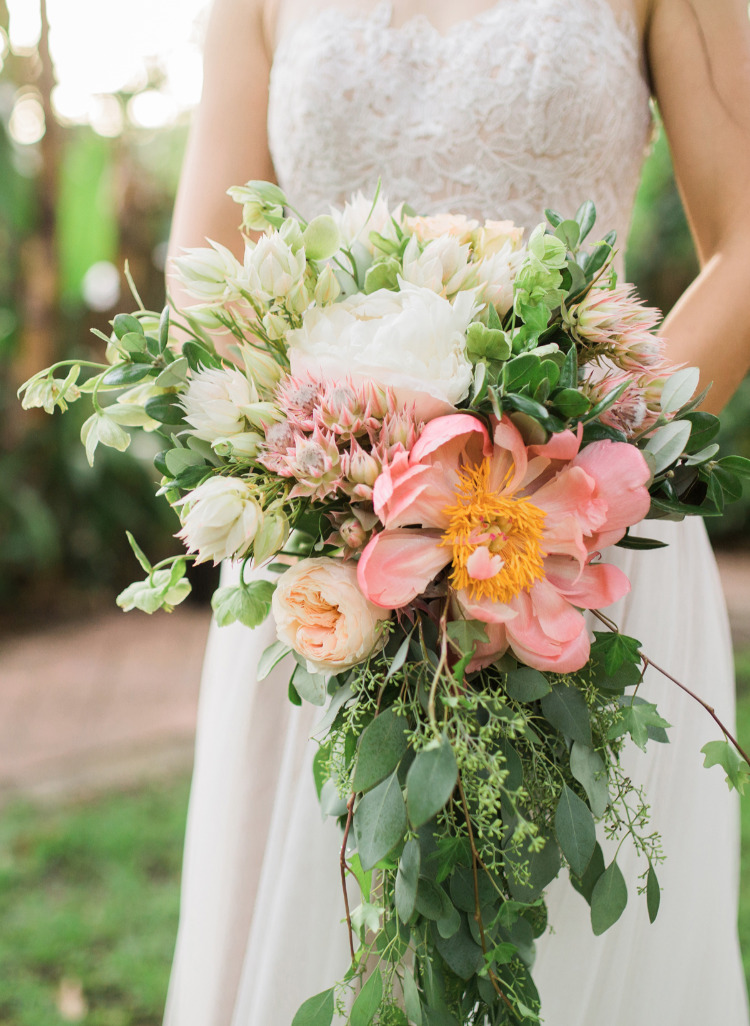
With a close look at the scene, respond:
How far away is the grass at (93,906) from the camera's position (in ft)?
7.18

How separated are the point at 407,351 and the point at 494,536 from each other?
18 centimetres

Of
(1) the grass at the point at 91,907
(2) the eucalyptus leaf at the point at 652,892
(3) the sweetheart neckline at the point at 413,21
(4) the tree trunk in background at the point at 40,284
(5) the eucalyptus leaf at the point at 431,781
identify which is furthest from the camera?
(4) the tree trunk in background at the point at 40,284

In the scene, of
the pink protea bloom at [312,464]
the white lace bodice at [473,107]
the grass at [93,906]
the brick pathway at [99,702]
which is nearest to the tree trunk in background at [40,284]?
the brick pathway at [99,702]

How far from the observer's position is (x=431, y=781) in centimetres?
71

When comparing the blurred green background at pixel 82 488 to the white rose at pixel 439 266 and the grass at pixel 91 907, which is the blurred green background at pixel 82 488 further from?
the white rose at pixel 439 266

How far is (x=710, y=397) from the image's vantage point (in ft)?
3.85

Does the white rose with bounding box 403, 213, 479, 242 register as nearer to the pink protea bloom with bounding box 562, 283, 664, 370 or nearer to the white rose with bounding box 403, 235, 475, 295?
the white rose with bounding box 403, 235, 475, 295

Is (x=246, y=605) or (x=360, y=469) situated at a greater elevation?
(x=360, y=469)

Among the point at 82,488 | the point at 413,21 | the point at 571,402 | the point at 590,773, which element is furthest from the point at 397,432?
the point at 82,488

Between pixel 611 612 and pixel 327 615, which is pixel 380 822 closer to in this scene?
pixel 327 615

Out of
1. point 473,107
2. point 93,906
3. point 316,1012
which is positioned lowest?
point 93,906

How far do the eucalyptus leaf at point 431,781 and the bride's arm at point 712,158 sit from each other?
0.66m

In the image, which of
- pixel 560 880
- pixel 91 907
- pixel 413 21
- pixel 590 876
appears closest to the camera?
pixel 590 876

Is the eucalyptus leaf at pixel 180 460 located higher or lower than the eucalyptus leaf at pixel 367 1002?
higher
